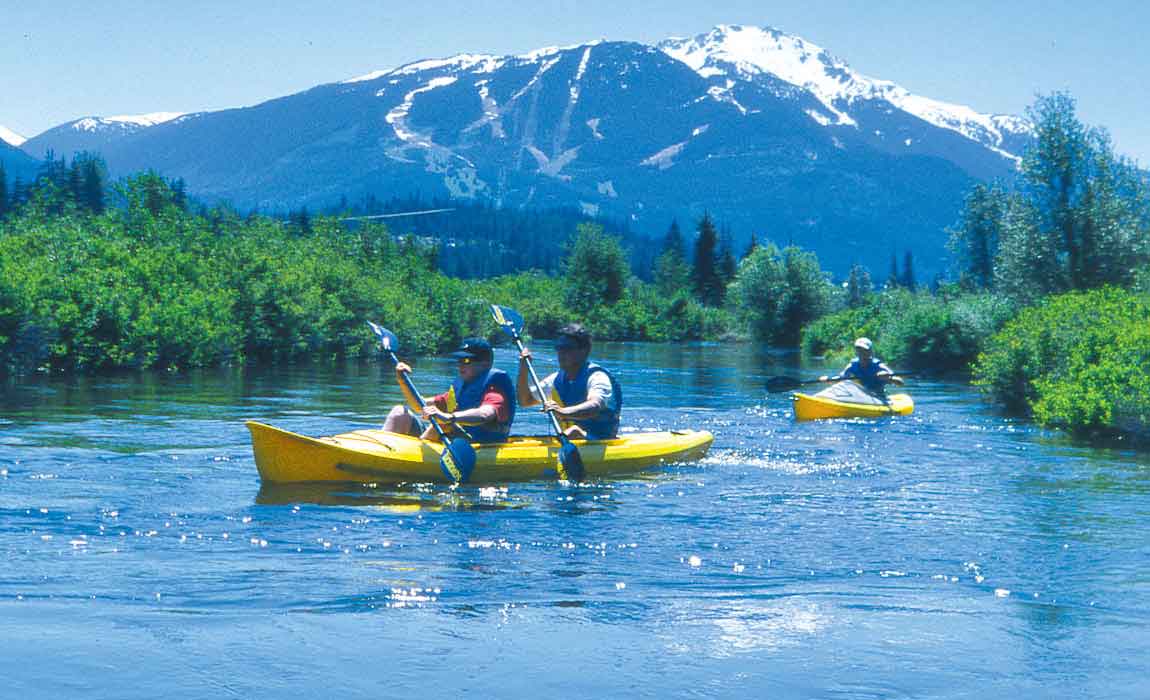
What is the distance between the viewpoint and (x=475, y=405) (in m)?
11.8

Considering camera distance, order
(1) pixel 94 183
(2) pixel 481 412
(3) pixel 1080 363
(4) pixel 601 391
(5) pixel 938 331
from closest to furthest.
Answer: (2) pixel 481 412, (4) pixel 601 391, (3) pixel 1080 363, (5) pixel 938 331, (1) pixel 94 183

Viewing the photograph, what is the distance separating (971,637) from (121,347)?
84.1ft

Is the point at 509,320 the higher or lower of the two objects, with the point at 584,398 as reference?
higher

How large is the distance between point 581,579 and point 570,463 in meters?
4.11

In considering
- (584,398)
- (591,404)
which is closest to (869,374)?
(584,398)

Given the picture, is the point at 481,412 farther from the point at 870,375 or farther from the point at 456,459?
the point at 870,375

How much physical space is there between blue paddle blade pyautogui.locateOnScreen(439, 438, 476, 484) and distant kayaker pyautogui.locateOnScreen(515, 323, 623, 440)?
55.8 inches

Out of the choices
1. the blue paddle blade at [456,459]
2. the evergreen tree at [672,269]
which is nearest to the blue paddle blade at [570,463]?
the blue paddle blade at [456,459]

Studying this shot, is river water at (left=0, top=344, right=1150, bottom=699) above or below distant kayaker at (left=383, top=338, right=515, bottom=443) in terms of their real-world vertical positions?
below

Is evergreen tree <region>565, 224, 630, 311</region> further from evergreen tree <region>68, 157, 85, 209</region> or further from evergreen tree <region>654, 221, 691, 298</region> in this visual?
evergreen tree <region>68, 157, 85, 209</region>

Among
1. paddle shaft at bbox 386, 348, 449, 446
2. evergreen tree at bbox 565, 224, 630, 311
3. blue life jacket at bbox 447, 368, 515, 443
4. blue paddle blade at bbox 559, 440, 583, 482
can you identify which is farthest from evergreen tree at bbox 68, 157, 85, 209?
blue paddle blade at bbox 559, 440, 583, 482

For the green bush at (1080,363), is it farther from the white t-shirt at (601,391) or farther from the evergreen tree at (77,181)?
the evergreen tree at (77,181)

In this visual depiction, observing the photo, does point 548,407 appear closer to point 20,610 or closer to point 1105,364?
point 20,610

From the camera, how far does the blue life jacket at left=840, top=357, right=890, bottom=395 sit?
20.6m
